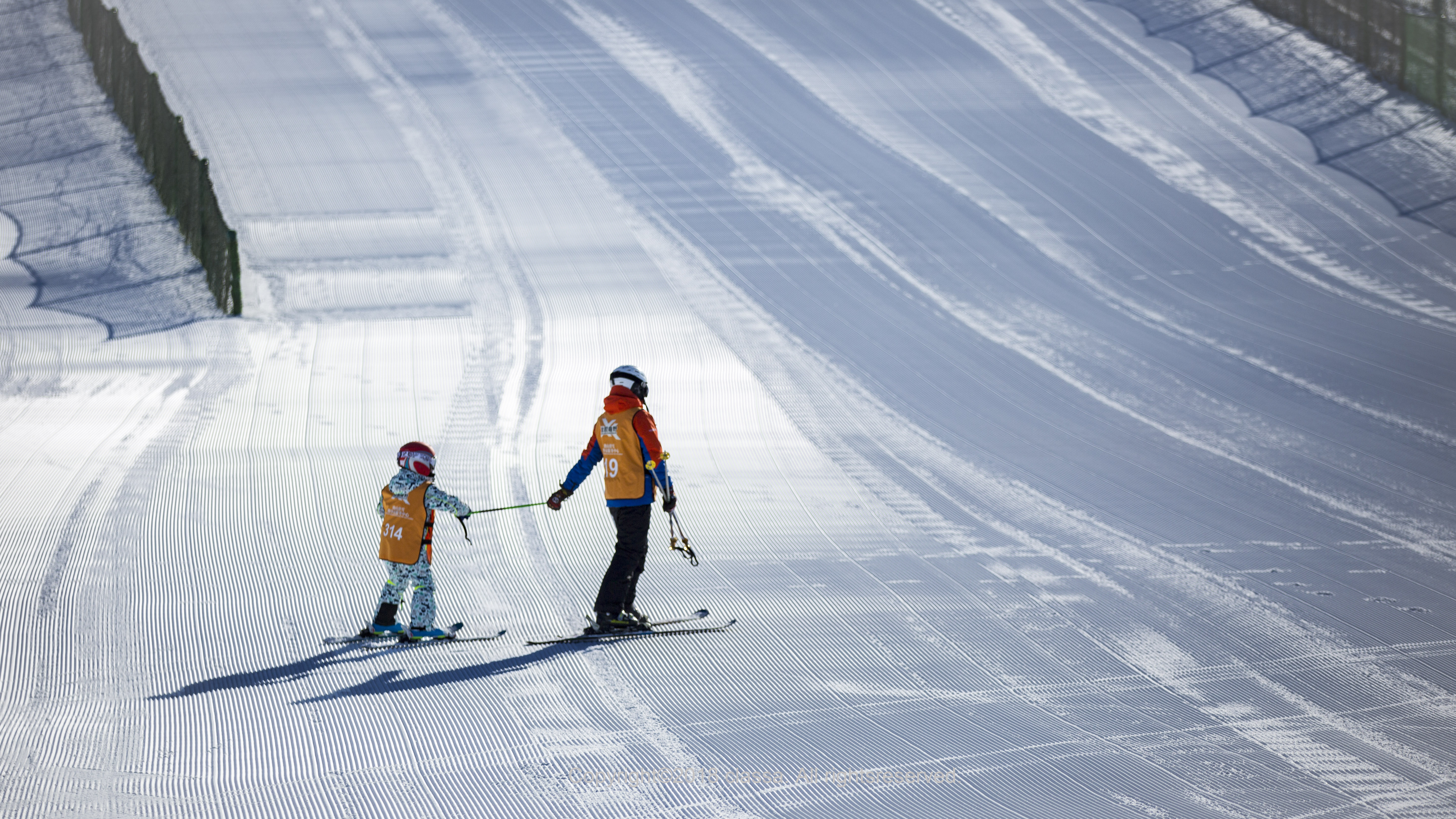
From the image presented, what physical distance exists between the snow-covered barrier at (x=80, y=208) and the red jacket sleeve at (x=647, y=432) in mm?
7434

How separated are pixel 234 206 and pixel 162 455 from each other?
646 centimetres

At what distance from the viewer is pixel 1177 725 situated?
225 inches

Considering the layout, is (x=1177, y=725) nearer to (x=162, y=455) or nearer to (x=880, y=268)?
(x=162, y=455)

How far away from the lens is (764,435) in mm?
10586

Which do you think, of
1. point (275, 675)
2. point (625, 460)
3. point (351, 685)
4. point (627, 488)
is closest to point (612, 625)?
point (627, 488)

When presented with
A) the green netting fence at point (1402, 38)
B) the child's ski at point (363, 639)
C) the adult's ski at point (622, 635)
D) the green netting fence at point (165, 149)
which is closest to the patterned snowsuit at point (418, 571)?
the child's ski at point (363, 639)

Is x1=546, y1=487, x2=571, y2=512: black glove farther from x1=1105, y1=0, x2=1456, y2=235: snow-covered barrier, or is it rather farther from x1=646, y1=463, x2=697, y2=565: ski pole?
x1=1105, y1=0, x2=1456, y2=235: snow-covered barrier

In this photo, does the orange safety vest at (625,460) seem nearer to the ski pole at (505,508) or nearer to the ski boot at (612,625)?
the ski boot at (612,625)

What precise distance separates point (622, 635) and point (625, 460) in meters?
0.86

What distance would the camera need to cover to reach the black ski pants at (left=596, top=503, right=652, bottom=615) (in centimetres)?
670

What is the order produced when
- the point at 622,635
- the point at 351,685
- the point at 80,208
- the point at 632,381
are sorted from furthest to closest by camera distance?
1. the point at 80,208
2. the point at 632,381
3. the point at 622,635
4. the point at 351,685

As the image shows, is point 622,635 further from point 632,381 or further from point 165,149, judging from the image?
point 165,149

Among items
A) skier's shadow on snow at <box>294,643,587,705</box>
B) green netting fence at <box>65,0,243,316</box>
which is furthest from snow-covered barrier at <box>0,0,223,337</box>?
skier's shadow on snow at <box>294,643,587,705</box>

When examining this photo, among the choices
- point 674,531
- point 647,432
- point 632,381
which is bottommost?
point 674,531
